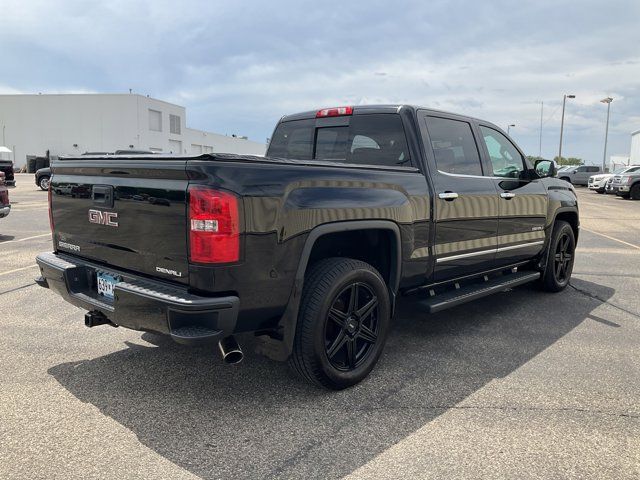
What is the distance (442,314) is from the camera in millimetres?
5270

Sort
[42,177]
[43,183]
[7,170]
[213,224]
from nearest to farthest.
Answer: [213,224]
[7,170]
[43,183]
[42,177]

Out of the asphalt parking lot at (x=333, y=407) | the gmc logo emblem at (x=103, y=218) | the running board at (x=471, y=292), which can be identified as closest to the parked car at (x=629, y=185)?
the running board at (x=471, y=292)

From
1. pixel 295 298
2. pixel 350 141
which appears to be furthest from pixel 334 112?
pixel 295 298

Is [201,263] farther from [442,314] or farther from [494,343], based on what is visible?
[442,314]

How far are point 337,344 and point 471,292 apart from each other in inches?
66.0

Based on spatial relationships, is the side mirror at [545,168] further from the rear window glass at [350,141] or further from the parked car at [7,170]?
the parked car at [7,170]

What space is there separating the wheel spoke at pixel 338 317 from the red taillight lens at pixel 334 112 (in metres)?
1.91

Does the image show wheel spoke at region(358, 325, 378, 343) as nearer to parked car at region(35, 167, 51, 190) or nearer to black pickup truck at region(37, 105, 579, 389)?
black pickup truck at region(37, 105, 579, 389)

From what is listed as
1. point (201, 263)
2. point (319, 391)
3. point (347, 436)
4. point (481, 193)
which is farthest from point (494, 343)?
point (201, 263)

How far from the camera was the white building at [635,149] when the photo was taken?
62.2 meters

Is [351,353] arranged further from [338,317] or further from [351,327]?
[338,317]

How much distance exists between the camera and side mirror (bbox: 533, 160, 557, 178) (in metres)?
5.68

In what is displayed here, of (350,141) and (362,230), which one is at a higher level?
(350,141)

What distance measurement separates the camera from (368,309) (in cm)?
359
